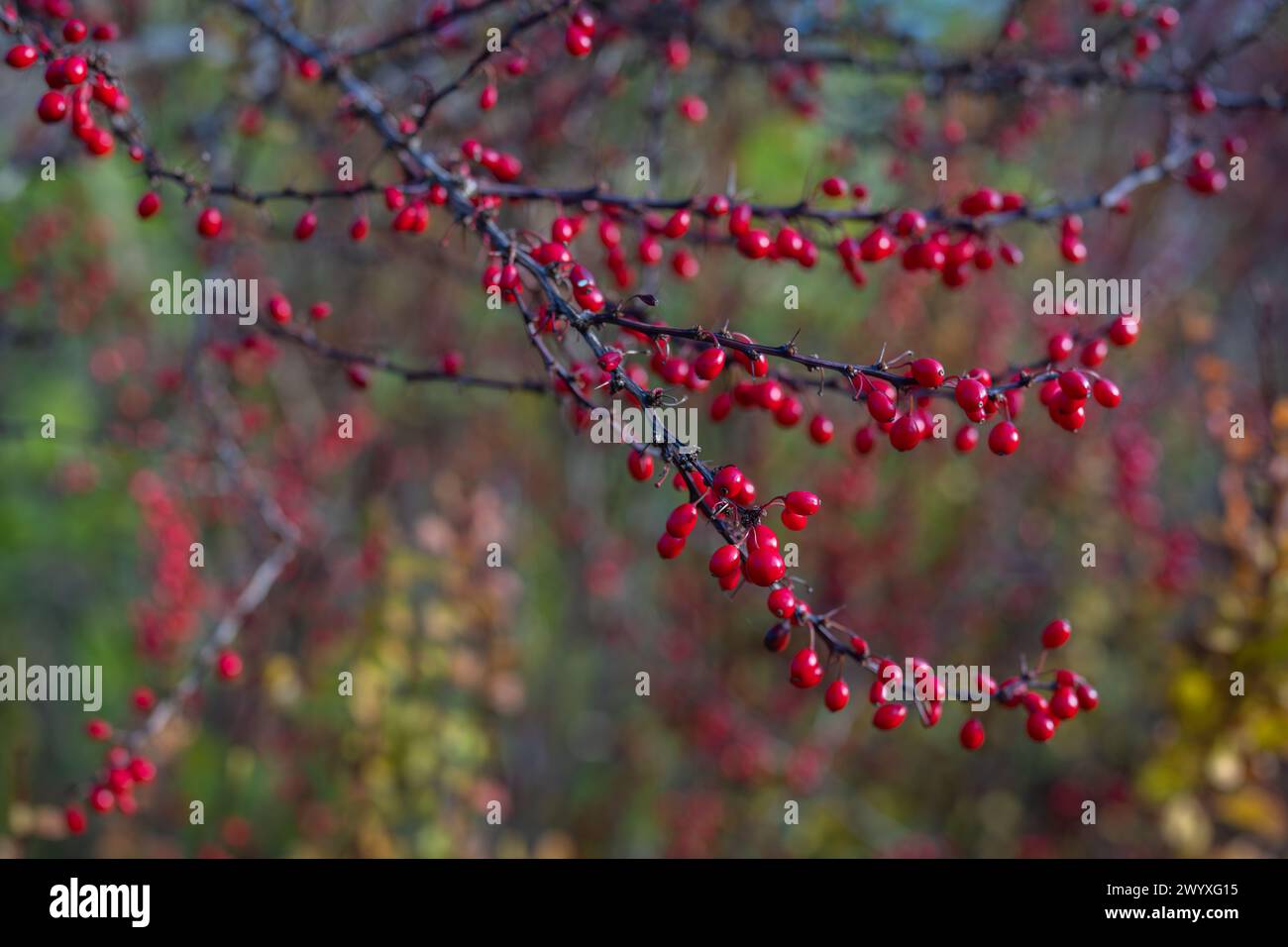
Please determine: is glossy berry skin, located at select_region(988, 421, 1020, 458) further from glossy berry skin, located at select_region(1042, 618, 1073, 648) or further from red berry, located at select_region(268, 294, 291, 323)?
red berry, located at select_region(268, 294, 291, 323)

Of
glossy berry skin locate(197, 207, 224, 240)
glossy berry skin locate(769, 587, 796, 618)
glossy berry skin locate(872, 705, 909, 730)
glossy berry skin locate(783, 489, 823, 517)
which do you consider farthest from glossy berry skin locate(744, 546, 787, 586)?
glossy berry skin locate(197, 207, 224, 240)

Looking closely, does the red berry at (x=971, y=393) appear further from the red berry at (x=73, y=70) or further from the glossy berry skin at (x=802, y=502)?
the red berry at (x=73, y=70)

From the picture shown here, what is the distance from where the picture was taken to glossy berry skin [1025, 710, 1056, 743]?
1.76 meters

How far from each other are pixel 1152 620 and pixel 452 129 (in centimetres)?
427

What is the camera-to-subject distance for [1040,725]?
69.6 inches

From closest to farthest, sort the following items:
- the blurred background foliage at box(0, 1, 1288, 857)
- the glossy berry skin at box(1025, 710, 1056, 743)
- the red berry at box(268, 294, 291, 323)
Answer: the glossy berry skin at box(1025, 710, 1056, 743), the red berry at box(268, 294, 291, 323), the blurred background foliage at box(0, 1, 1288, 857)

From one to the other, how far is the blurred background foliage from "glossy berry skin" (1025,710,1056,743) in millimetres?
2372

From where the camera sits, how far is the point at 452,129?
3.67m

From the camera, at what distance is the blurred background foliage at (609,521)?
13.2 feet

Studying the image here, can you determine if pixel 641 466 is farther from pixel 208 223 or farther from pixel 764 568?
pixel 208 223

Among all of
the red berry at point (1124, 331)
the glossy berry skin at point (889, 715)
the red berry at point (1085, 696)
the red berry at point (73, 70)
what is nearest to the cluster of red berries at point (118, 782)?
the red berry at point (73, 70)

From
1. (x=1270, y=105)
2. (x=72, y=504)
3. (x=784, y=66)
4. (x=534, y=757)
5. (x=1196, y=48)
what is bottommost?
(x=534, y=757)

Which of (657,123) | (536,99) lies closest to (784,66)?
(657,123)

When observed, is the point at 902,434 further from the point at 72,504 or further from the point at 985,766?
the point at 72,504
